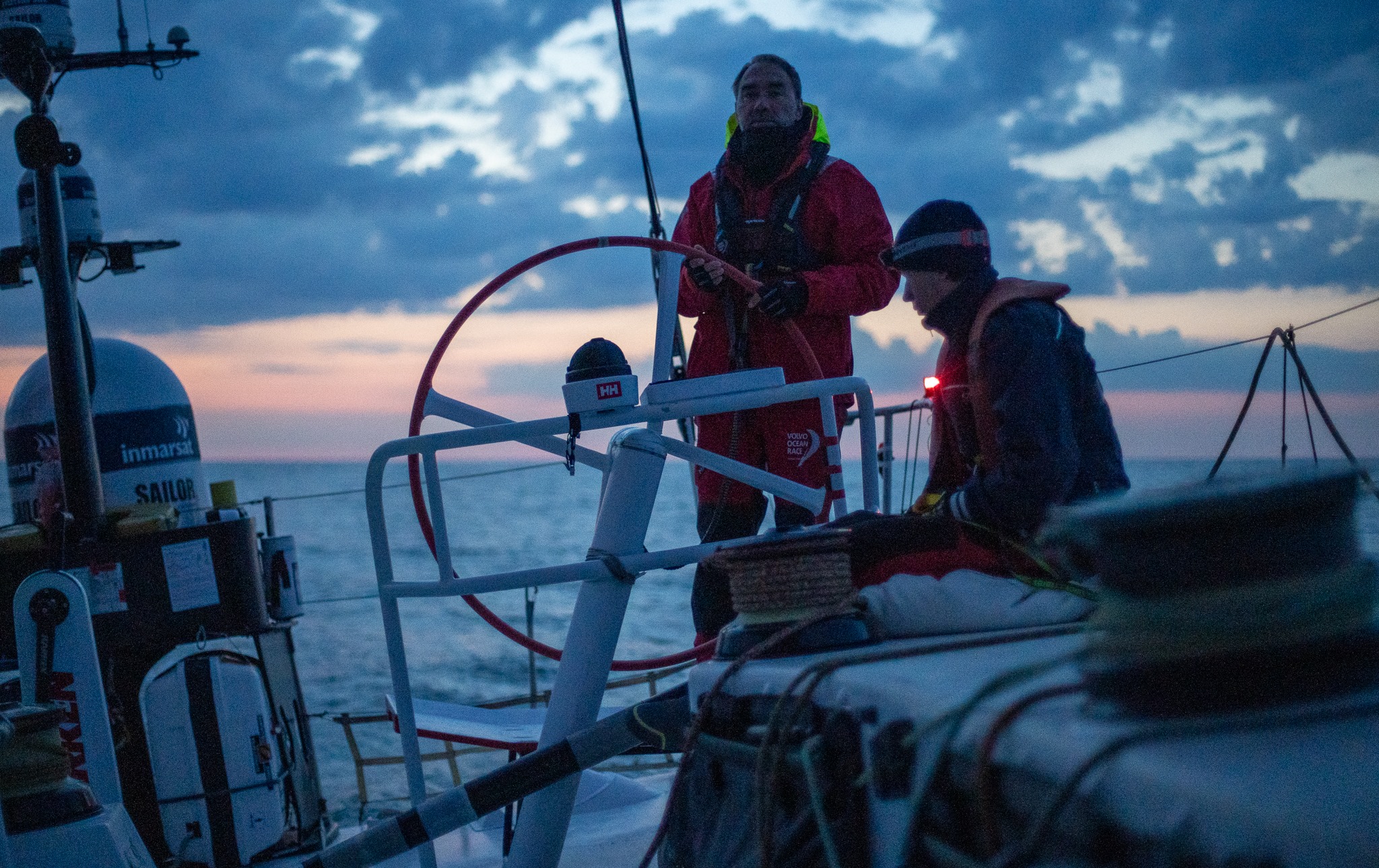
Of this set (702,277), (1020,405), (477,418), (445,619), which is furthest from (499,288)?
(445,619)

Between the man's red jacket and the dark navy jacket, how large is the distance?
0.95 m

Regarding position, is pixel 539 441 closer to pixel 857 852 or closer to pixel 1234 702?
pixel 857 852

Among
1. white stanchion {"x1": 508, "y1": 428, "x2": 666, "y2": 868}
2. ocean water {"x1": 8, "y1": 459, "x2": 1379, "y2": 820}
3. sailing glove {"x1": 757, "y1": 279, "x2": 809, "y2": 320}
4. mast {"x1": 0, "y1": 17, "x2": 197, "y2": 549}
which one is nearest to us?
white stanchion {"x1": 508, "y1": 428, "x2": 666, "y2": 868}

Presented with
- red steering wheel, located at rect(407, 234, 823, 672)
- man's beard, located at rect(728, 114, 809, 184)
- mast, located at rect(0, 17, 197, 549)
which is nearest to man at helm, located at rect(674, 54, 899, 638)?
man's beard, located at rect(728, 114, 809, 184)

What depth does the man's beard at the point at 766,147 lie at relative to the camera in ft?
10.2

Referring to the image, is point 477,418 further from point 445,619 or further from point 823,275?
point 445,619

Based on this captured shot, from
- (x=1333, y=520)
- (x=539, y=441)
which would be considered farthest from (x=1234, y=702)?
(x=539, y=441)

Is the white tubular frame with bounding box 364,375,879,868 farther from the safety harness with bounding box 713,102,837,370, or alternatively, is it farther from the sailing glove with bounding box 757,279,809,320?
the safety harness with bounding box 713,102,837,370

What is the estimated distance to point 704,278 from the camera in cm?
293

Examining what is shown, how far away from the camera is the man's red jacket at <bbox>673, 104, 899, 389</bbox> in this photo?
9.99 ft

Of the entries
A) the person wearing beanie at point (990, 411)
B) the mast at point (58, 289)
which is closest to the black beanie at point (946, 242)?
the person wearing beanie at point (990, 411)

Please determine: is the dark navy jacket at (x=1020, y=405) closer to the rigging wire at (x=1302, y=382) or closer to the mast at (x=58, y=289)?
the rigging wire at (x=1302, y=382)

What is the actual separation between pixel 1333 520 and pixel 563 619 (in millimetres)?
20933

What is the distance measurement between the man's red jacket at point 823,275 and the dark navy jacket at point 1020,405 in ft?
3.12
